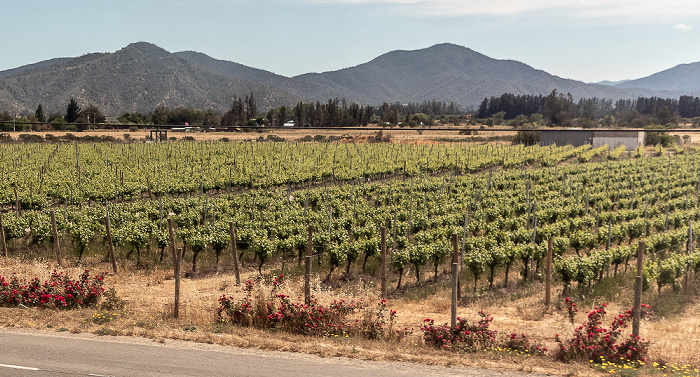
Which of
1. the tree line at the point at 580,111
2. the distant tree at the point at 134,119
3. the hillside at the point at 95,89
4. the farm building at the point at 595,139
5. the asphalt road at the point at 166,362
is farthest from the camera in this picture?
the hillside at the point at 95,89

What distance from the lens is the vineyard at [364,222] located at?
1452cm

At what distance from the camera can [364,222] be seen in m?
19.6

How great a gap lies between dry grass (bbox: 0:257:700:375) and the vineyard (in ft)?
2.22

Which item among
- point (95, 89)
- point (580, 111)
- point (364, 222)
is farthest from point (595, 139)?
point (95, 89)

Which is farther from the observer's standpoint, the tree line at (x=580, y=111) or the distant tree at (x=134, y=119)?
the tree line at (x=580, y=111)

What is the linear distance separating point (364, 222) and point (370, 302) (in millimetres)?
7611

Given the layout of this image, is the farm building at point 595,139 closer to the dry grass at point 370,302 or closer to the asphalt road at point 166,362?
the dry grass at point 370,302

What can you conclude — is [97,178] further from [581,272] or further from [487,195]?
[581,272]

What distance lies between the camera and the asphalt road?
8062 millimetres

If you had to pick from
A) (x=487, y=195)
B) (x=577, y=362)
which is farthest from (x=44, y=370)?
(x=487, y=195)

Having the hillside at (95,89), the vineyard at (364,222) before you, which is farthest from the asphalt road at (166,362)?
the hillside at (95,89)

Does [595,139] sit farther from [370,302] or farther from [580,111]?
[580,111]

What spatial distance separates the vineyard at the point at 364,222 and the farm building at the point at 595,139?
26.6m

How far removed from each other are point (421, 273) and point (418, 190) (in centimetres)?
1240
